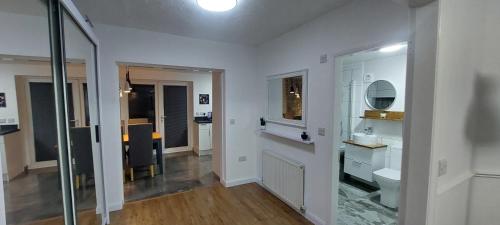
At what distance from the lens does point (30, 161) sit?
4.06 feet

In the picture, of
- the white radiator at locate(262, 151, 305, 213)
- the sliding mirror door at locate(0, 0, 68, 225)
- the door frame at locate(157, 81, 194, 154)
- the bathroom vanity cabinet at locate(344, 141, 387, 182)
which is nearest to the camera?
the sliding mirror door at locate(0, 0, 68, 225)

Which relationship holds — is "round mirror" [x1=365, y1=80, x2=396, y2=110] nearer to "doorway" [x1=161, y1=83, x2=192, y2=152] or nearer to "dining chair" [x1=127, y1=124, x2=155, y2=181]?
"dining chair" [x1=127, y1=124, x2=155, y2=181]

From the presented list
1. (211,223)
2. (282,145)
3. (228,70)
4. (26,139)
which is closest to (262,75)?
(228,70)

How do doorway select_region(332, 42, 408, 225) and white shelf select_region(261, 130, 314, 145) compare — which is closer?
white shelf select_region(261, 130, 314, 145)

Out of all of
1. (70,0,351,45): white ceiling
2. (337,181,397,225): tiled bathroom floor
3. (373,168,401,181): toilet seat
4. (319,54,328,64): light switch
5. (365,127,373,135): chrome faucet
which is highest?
(70,0,351,45): white ceiling

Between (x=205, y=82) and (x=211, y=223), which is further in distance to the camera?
(x=205, y=82)

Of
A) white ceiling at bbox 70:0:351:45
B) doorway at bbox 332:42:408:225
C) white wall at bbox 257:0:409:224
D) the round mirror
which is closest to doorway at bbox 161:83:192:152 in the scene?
white ceiling at bbox 70:0:351:45

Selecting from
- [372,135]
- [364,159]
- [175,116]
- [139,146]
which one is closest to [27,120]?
[139,146]

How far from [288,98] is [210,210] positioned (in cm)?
181

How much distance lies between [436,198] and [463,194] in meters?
0.46

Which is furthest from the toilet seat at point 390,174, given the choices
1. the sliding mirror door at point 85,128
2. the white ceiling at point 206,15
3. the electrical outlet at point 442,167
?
the sliding mirror door at point 85,128

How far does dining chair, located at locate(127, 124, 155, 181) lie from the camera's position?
3.64m

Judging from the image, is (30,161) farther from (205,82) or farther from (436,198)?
(205,82)

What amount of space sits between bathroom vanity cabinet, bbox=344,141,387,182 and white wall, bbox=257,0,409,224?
52.2 inches
